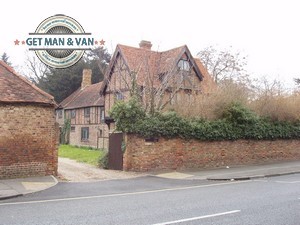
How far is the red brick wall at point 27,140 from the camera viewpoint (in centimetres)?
1416

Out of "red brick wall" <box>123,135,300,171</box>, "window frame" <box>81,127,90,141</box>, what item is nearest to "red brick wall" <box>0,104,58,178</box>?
"red brick wall" <box>123,135,300,171</box>

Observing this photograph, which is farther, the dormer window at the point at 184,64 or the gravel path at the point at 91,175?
the dormer window at the point at 184,64

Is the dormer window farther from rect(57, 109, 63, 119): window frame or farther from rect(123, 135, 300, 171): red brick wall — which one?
rect(57, 109, 63, 119): window frame

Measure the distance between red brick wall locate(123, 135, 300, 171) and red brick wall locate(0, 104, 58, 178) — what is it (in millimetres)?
3902

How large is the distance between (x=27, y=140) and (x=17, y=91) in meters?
2.14

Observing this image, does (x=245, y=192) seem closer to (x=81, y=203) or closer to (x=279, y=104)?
(x=81, y=203)

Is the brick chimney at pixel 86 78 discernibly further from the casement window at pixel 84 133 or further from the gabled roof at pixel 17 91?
the gabled roof at pixel 17 91

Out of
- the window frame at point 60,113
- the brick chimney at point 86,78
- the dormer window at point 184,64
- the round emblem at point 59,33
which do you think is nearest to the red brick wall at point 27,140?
the round emblem at point 59,33

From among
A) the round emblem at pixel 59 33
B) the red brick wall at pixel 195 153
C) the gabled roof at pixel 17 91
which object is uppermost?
the round emblem at pixel 59 33

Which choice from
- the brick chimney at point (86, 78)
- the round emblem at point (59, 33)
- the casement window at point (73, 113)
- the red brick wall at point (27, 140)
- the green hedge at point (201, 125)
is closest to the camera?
the round emblem at point (59, 33)

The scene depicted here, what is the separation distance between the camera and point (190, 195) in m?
11.0

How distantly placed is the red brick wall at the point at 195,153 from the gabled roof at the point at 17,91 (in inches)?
183

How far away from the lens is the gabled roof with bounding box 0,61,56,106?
47.4 ft

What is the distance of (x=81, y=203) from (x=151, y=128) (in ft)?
26.8
